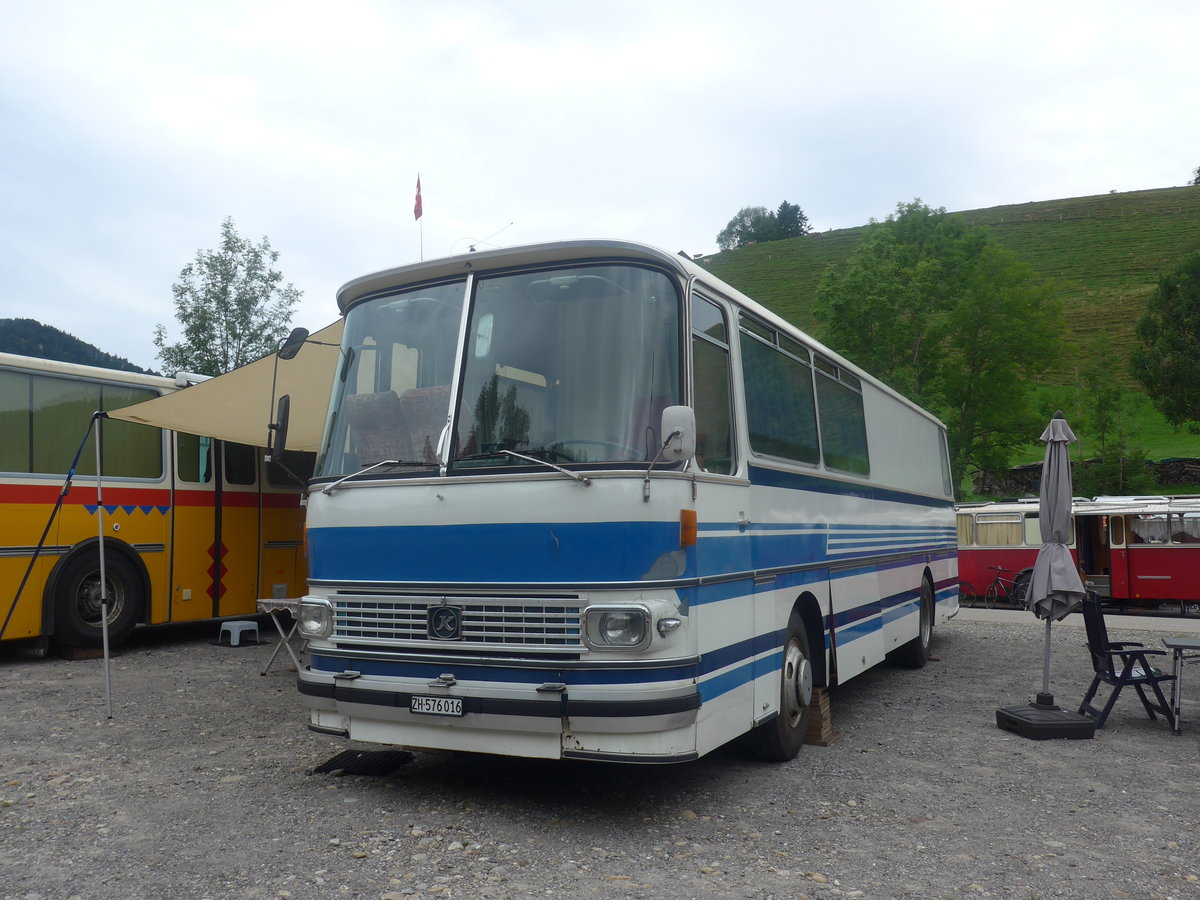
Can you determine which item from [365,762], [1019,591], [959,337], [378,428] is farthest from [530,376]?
[959,337]

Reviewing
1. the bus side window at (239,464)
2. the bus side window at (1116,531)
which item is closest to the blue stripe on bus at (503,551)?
the bus side window at (239,464)

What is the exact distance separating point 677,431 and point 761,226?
13561 cm

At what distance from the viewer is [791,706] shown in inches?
270

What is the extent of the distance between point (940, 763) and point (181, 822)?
486 centimetres

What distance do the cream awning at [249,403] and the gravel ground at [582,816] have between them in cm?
314

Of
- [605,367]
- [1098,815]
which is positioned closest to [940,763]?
[1098,815]

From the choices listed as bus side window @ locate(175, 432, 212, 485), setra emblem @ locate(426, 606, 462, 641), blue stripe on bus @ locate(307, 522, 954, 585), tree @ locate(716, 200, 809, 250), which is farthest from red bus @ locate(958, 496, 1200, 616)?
tree @ locate(716, 200, 809, 250)

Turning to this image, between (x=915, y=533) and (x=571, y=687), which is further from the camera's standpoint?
(x=915, y=533)

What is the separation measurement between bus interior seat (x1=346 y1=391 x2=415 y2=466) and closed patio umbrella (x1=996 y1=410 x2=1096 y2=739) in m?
5.46

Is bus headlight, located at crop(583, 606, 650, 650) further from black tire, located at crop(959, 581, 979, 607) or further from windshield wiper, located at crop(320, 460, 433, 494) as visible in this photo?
black tire, located at crop(959, 581, 979, 607)

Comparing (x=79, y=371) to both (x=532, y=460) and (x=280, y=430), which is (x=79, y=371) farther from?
(x=532, y=460)

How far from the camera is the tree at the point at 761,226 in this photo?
133 meters

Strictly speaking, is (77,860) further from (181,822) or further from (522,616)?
(522,616)

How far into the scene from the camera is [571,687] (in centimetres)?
502
